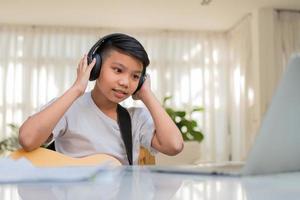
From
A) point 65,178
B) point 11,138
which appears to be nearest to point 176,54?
point 11,138

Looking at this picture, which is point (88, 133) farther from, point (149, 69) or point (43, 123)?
point (149, 69)

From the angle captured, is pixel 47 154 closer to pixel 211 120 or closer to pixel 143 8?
pixel 143 8

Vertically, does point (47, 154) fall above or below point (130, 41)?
below

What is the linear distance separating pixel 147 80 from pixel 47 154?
505 millimetres

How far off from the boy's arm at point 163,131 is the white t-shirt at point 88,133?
7cm

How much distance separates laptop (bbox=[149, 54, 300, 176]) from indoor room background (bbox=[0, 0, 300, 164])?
4.74 metres

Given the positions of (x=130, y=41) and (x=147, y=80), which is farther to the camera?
(x=147, y=80)

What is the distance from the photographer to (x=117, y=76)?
125 cm

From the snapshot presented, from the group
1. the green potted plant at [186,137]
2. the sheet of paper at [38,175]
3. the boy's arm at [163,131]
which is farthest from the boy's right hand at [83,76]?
the green potted plant at [186,137]

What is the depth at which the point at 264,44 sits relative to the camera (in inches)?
218

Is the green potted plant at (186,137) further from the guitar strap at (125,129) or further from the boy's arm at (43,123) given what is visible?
the boy's arm at (43,123)

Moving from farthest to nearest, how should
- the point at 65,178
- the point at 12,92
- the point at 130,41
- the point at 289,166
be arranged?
1. the point at 12,92
2. the point at 130,41
3. the point at 289,166
4. the point at 65,178

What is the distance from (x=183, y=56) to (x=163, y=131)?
206 inches

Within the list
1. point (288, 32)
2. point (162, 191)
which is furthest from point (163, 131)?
point (288, 32)
